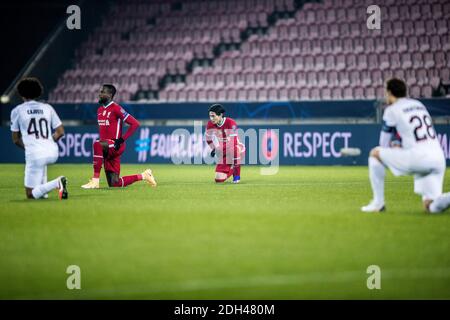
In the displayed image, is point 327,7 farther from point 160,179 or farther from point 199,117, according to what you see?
point 160,179

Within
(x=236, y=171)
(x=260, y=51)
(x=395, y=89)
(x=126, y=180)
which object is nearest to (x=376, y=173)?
(x=395, y=89)

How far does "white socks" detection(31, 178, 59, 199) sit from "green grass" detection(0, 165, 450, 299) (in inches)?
7.5

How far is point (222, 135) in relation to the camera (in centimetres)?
1738

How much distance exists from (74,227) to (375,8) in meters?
21.9

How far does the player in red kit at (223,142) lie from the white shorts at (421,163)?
761 centimetres

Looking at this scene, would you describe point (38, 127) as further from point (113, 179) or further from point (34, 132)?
point (113, 179)

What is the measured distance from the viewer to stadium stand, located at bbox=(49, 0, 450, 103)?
93.5 ft

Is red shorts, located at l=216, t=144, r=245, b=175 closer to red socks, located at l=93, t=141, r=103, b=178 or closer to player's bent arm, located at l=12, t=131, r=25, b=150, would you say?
red socks, located at l=93, t=141, r=103, b=178

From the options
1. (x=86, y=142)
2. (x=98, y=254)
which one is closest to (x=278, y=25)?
(x=86, y=142)

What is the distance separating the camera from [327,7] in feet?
102

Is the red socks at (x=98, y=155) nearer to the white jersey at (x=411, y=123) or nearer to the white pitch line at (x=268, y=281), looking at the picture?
the white jersey at (x=411, y=123)

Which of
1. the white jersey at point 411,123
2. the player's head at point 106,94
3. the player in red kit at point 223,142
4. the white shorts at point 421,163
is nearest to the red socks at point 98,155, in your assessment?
the player's head at point 106,94

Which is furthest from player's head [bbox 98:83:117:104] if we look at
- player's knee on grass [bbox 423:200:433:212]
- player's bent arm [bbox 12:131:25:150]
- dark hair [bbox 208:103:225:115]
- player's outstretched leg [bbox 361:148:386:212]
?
player's knee on grass [bbox 423:200:433:212]

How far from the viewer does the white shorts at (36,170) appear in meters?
11.8
